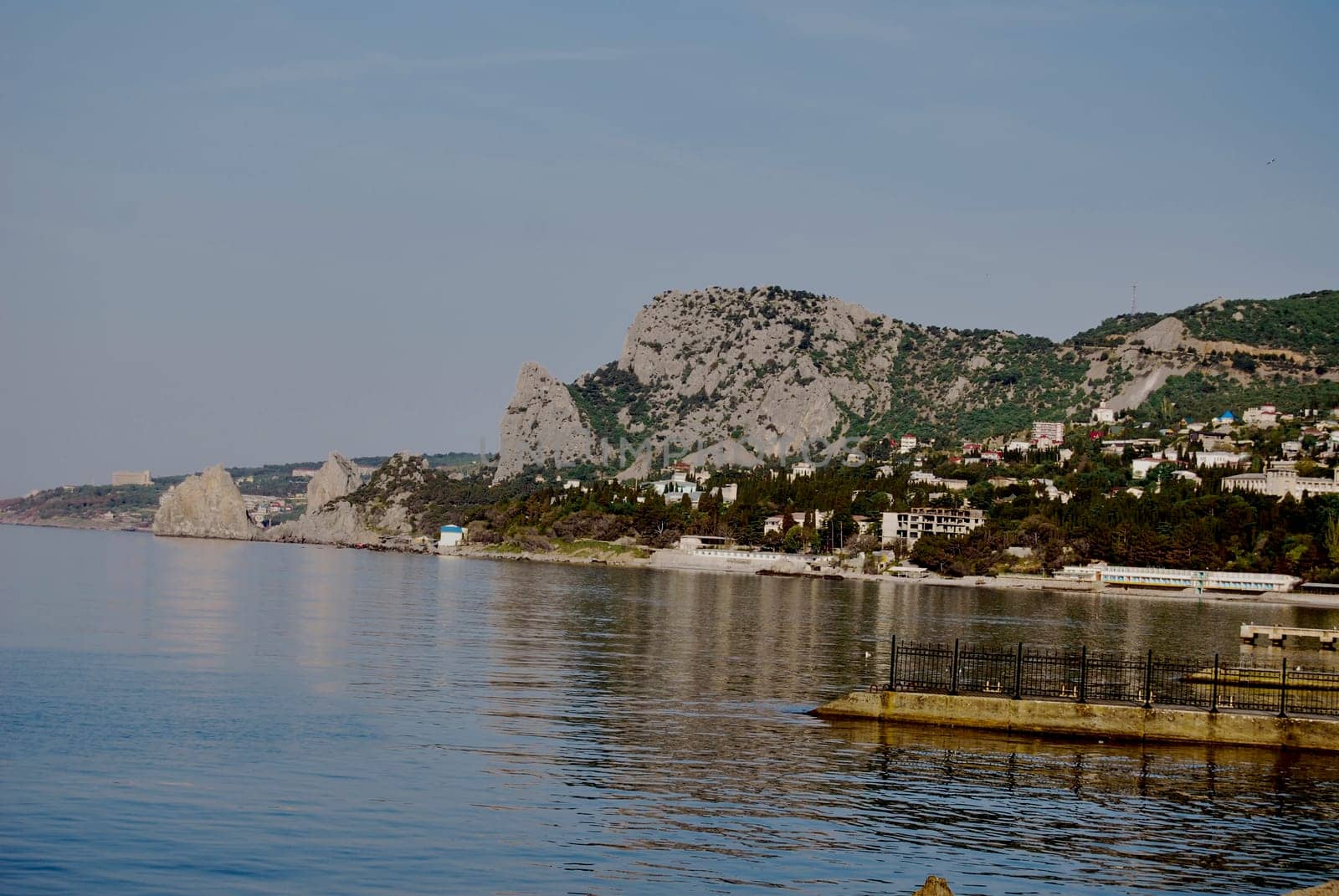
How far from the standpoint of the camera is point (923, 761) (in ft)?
110

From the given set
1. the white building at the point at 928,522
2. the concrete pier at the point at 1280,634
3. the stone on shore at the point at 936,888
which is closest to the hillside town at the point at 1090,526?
the white building at the point at 928,522

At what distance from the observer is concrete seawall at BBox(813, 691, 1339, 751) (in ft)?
121

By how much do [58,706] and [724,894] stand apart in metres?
24.6

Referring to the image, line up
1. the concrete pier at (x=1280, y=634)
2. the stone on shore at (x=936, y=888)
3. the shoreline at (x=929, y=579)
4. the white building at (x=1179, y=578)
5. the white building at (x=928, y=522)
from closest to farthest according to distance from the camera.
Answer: the stone on shore at (x=936, y=888) < the concrete pier at (x=1280, y=634) < the shoreline at (x=929, y=579) < the white building at (x=1179, y=578) < the white building at (x=928, y=522)

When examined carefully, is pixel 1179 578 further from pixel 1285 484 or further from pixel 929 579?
pixel 1285 484

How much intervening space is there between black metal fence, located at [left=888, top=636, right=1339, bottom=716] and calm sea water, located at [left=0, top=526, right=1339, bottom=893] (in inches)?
89.8

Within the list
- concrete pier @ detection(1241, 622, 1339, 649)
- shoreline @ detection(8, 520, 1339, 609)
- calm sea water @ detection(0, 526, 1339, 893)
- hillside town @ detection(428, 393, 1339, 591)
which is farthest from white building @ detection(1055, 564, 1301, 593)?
calm sea water @ detection(0, 526, 1339, 893)

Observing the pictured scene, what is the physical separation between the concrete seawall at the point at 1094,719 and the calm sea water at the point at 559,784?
78cm

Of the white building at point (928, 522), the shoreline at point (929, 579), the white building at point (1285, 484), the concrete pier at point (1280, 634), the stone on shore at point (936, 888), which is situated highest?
the white building at point (1285, 484)

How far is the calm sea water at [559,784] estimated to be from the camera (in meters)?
23.0

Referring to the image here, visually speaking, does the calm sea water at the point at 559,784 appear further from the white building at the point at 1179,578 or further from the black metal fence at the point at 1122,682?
the white building at the point at 1179,578

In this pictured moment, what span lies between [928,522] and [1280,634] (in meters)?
104

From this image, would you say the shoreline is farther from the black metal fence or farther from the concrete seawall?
the concrete seawall

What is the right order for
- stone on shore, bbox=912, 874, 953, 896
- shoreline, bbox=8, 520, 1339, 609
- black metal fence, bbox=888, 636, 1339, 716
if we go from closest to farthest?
stone on shore, bbox=912, 874, 953, 896
black metal fence, bbox=888, 636, 1339, 716
shoreline, bbox=8, 520, 1339, 609
